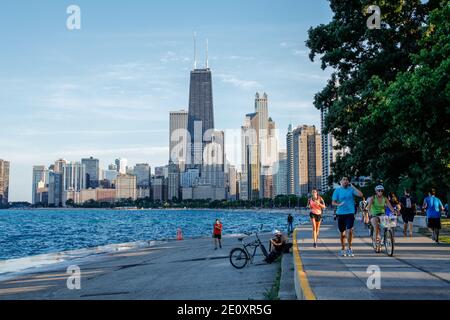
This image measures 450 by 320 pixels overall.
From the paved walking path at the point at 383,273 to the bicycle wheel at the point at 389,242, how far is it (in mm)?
176

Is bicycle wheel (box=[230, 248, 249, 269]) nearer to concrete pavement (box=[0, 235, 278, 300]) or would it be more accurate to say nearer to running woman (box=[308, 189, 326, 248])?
concrete pavement (box=[0, 235, 278, 300])

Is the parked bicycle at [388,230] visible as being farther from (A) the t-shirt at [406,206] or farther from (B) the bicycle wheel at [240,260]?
(A) the t-shirt at [406,206]

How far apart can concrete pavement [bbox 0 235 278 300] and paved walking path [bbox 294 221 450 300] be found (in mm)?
1846

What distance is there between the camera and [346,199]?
14016 mm

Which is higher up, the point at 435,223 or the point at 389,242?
the point at 435,223

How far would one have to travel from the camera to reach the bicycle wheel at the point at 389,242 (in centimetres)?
1380

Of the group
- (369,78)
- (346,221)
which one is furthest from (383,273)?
(369,78)

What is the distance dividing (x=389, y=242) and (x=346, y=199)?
1.78 meters

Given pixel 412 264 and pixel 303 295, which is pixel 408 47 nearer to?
pixel 412 264

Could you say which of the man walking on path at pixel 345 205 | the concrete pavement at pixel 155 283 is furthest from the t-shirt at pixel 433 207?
the concrete pavement at pixel 155 283

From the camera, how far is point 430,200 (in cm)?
1812

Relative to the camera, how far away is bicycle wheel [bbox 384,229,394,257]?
1380 centimetres

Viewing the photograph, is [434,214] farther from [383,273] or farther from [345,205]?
[383,273]
